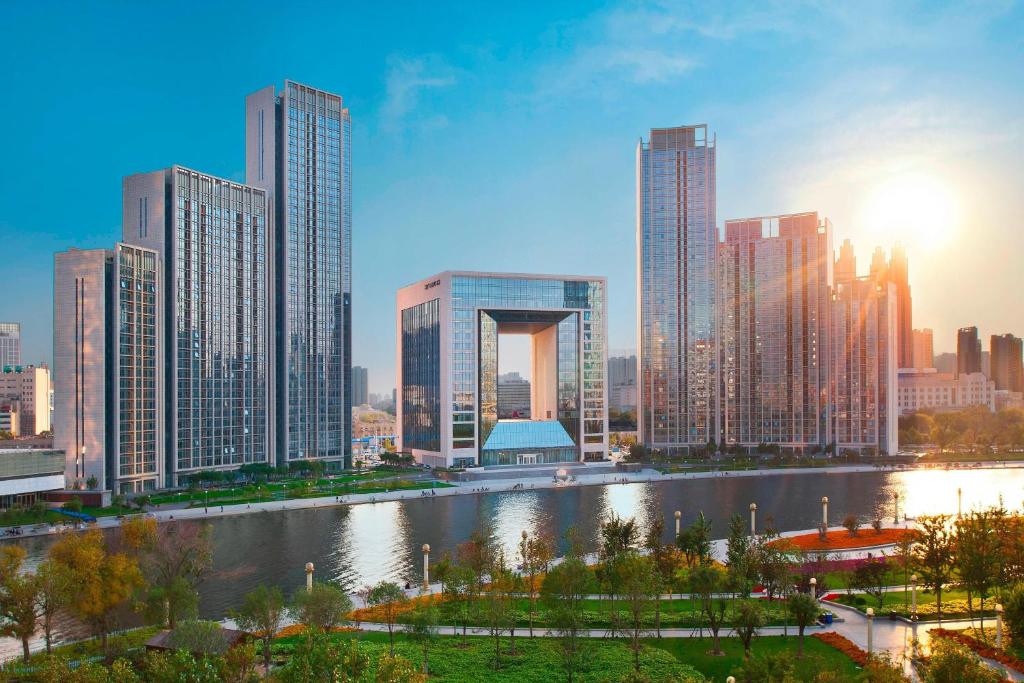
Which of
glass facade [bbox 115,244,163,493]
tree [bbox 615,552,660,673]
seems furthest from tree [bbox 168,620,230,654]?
glass facade [bbox 115,244,163,493]

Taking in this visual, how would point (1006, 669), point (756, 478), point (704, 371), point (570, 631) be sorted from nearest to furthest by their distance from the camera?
point (1006, 669) < point (570, 631) < point (756, 478) < point (704, 371)

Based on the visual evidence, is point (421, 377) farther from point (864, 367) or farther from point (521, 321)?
point (864, 367)

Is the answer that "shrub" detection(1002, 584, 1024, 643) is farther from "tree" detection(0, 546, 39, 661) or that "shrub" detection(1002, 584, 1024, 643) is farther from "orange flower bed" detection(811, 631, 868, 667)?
"tree" detection(0, 546, 39, 661)

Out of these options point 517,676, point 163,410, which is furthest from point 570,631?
point 163,410

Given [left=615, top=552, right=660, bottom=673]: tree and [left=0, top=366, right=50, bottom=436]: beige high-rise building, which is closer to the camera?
[left=615, top=552, right=660, bottom=673]: tree

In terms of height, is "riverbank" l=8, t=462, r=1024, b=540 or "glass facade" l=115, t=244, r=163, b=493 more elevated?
"glass facade" l=115, t=244, r=163, b=493

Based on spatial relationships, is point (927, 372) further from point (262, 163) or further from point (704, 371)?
point (262, 163)

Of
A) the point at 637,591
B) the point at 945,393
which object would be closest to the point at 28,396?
the point at 637,591
